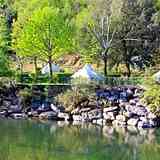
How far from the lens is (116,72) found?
224ft

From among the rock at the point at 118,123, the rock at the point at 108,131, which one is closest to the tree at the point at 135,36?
the rock at the point at 118,123

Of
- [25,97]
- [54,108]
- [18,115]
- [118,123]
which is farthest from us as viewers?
[25,97]

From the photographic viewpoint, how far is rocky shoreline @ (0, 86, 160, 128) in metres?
51.8

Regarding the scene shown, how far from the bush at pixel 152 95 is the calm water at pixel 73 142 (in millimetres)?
3084

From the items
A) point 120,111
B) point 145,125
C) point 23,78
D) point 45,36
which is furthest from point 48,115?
point 45,36

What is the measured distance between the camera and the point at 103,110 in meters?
53.9

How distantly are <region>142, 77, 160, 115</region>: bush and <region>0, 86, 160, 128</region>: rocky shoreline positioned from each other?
0.49 m

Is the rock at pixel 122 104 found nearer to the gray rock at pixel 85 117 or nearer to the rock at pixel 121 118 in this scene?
the rock at pixel 121 118

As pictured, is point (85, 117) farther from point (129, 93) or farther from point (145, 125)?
point (145, 125)

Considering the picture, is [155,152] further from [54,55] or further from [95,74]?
[54,55]

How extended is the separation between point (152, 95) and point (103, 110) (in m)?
4.65

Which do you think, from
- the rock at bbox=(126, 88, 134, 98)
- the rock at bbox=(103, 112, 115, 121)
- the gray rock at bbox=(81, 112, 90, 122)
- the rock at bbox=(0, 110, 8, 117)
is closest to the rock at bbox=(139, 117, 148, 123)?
the rock at bbox=(103, 112, 115, 121)

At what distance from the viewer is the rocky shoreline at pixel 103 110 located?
51.8 meters

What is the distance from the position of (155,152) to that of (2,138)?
1116cm
